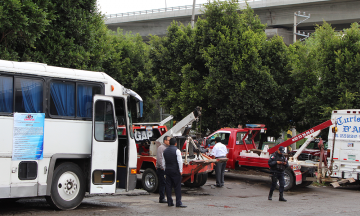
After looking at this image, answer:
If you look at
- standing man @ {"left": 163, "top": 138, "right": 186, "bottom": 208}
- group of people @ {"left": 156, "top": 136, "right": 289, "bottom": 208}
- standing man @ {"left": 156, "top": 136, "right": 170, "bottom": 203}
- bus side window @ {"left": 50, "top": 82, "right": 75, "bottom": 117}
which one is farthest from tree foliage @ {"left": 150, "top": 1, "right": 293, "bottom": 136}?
bus side window @ {"left": 50, "top": 82, "right": 75, "bottom": 117}

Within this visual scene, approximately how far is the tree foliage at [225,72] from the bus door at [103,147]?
944 centimetres

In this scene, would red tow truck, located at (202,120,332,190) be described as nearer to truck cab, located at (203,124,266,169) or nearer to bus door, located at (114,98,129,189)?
truck cab, located at (203,124,266,169)

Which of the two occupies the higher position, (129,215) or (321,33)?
(321,33)

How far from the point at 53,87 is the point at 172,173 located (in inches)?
139

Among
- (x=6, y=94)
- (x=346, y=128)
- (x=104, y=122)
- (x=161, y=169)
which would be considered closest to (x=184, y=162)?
(x=161, y=169)

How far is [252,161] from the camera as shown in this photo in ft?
48.9

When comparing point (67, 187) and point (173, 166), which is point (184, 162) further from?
point (67, 187)

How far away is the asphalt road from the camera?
882cm

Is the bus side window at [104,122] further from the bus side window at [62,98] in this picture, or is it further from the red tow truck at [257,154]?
the red tow truck at [257,154]

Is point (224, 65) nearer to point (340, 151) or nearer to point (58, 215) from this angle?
point (340, 151)

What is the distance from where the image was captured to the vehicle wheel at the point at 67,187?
8.53 m

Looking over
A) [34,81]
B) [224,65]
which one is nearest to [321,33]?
[224,65]

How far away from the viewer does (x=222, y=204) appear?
10.4 meters

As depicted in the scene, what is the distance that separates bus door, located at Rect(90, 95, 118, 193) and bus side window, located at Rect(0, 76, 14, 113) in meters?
1.94
